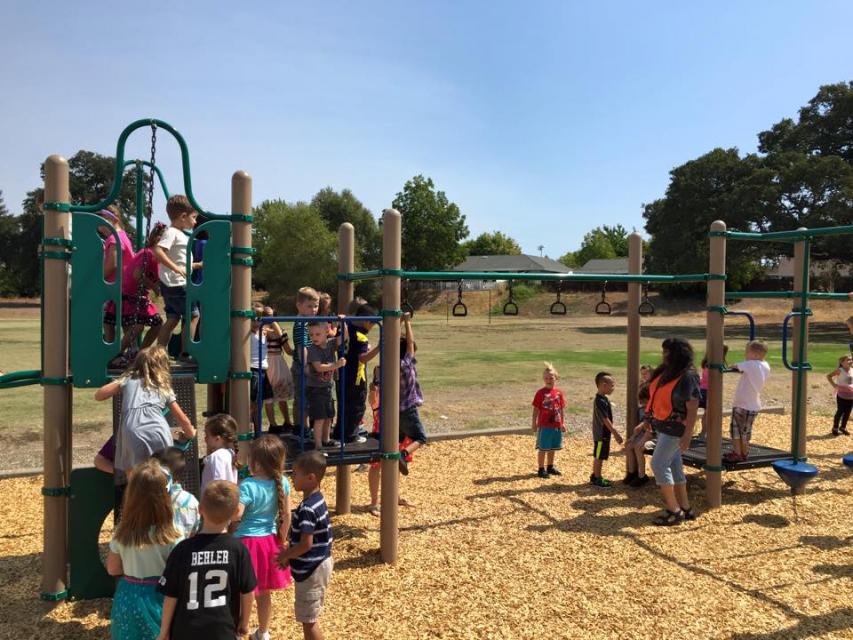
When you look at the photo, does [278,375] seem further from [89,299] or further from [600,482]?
[600,482]

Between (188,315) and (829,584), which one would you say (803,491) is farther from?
(188,315)

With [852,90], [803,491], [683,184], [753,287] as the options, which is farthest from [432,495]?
[753,287]

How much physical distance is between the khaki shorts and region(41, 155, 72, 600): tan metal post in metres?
1.85

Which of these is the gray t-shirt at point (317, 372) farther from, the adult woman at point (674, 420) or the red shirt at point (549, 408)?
the adult woman at point (674, 420)

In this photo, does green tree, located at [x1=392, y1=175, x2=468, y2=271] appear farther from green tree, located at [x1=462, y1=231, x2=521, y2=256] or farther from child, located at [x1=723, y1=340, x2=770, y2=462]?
child, located at [x1=723, y1=340, x2=770, y2=462]

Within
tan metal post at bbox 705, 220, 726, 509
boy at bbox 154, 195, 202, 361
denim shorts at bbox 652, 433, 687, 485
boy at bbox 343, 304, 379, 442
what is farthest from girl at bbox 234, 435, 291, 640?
tan metal post at bbox 705, 220, 726, 509

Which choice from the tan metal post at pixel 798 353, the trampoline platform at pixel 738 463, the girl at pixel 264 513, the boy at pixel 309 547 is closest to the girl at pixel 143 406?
the girl at pixel 264 513

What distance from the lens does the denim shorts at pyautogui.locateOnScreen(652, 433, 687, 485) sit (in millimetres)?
5922

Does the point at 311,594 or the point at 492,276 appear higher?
the point at 492,276

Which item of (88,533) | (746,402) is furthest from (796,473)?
(88,533)

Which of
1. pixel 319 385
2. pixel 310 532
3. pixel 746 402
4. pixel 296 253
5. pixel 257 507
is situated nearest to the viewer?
pixel 310 532

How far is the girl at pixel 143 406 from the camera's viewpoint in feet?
12.5

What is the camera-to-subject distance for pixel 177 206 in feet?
15.0

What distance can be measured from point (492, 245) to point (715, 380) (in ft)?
314
